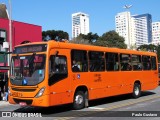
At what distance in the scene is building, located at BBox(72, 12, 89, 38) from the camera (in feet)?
391

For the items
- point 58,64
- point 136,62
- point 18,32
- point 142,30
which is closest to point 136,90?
point 136,62

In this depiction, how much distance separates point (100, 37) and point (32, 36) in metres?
46.2

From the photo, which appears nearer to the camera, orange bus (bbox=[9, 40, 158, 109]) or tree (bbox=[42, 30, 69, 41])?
orange bus (bbox=[9, 40, 158, 109])

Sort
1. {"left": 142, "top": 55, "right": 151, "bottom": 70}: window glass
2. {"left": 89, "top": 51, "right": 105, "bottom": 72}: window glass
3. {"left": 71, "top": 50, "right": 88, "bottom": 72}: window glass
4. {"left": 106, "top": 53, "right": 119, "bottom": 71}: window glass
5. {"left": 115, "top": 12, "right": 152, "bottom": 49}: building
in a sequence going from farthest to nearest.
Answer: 1. {"left": 115, "top": 12, "right": 152, "bottom": 49}: building
2. {"left": 142, "top": 55, "right": 151, "bottom": 70}: window glass
3. {"left": 106, "top": 53, "right": 119, "bottom": 71}: window glass
4. {"left": 89, "top": 51, "right": 105, "bottom": 72}: window glass
5. {"left": 71, "top": 50, "right": 88, "bottom": 72}: window glass

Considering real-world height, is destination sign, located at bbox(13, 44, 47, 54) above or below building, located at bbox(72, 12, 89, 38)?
below

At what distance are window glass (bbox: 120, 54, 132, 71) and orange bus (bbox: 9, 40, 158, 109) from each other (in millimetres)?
110

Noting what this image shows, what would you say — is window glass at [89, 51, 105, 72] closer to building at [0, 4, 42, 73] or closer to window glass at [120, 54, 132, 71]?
window glass at [120, 54, 132, 71]

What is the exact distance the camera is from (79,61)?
14.0 m

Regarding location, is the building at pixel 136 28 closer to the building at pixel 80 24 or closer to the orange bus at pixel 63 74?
the building at pixel 80 24

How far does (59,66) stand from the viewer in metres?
12.9

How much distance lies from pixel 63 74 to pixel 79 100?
151 centimetres

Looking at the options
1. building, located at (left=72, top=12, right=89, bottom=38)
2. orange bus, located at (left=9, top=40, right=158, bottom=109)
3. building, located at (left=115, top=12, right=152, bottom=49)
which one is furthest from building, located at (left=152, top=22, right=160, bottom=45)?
orange bus, located at (left=9, top=40, right=158, bottom=109)

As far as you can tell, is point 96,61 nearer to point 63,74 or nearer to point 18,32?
point 63,74

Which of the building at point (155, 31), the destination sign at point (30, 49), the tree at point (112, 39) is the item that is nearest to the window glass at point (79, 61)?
the destination sign at point (30, 49)
